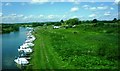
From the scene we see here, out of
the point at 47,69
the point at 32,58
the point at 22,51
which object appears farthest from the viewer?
the point at 22,51

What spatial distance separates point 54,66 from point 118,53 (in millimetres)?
8879

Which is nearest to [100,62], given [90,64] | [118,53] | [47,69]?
[90,64]

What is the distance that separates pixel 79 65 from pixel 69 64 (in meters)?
1.29

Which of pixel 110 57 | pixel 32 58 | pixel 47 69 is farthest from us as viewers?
pixel 32 58

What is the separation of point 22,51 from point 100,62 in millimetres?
17692

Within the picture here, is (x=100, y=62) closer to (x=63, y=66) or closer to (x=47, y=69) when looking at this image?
(x=63, y=66)

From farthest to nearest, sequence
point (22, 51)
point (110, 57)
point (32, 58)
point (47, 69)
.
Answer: point (22, 51)
point (32, 58)
point (110, 57)
point (47, 69)

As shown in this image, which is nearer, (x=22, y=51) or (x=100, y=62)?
(x=100, y=62)

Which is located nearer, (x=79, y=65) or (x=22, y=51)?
(x=79, y=65)

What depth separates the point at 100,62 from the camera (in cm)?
3152

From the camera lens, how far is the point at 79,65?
3047 cm

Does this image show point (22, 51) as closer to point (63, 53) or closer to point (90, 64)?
point (63, 53)

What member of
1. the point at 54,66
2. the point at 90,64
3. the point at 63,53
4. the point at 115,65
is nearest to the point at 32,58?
the point at 63,53

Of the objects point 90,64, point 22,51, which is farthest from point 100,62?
point 22,51
